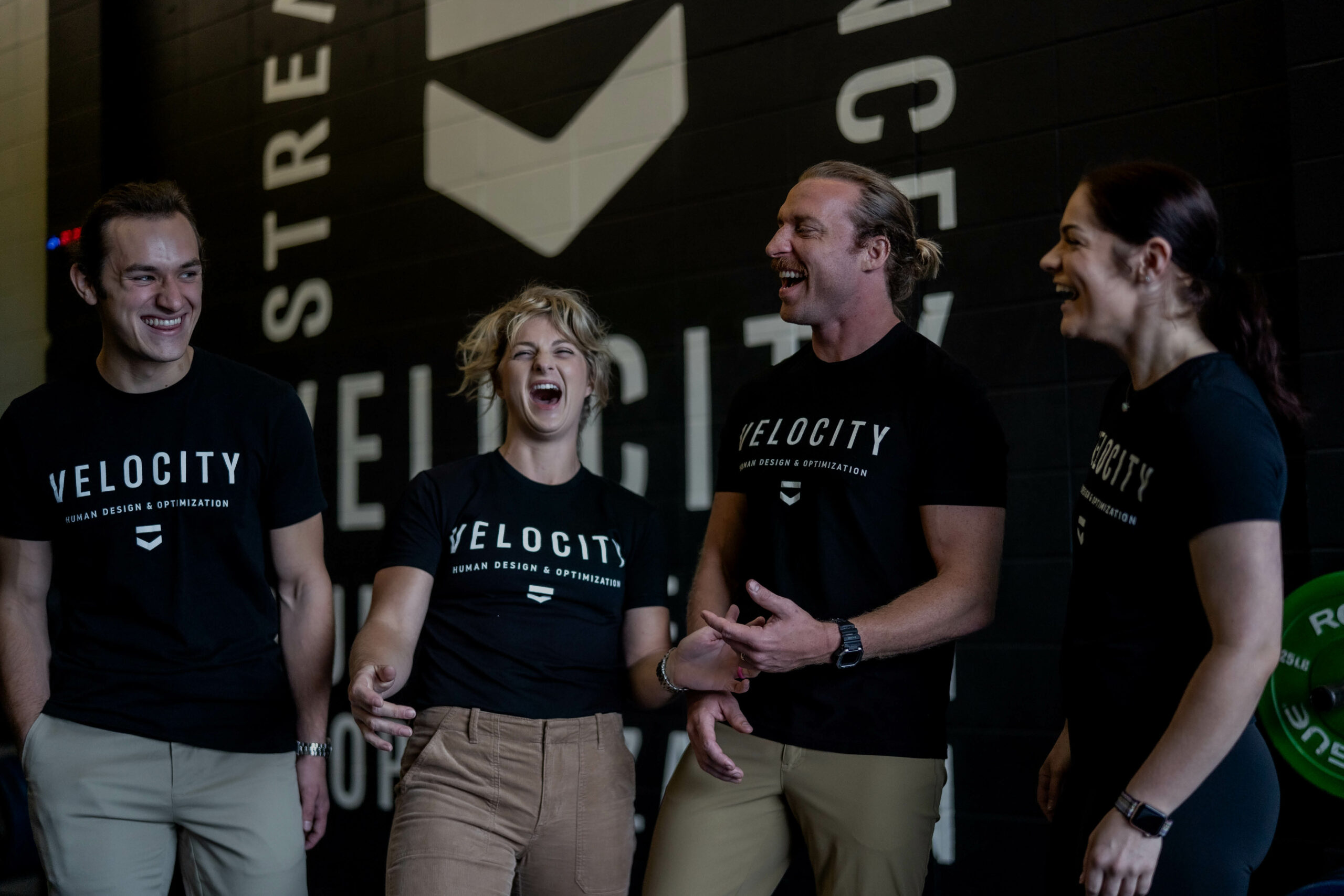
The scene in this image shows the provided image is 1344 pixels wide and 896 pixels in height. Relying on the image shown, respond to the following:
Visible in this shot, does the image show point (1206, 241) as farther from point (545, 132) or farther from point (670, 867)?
point (545, 132)

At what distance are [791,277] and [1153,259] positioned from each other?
727 mm

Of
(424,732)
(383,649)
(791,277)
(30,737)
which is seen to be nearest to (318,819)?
(424,732)

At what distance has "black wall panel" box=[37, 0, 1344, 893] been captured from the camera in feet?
8.26

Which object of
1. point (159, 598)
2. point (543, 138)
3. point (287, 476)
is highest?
Result: point (543, 138)

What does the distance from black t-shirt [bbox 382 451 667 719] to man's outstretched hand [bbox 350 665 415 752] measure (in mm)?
226

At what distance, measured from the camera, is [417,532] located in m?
2.25

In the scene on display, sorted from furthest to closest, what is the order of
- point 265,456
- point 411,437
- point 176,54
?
point 176,54 → point 411,437 → point 265,456

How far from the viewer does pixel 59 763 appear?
79.5 inches

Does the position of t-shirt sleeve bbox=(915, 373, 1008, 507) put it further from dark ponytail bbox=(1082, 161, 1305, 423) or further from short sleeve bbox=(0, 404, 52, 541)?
short sleeve bbox=(0, 404, 52, 541)

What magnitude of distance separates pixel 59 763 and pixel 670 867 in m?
1.08

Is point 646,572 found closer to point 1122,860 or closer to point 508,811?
point 508,811

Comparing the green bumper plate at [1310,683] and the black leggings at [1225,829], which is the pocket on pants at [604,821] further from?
the green bumper plate at [1310,683]

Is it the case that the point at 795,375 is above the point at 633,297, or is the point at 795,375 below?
below

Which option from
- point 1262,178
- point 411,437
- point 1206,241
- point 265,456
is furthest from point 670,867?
point 411,437
